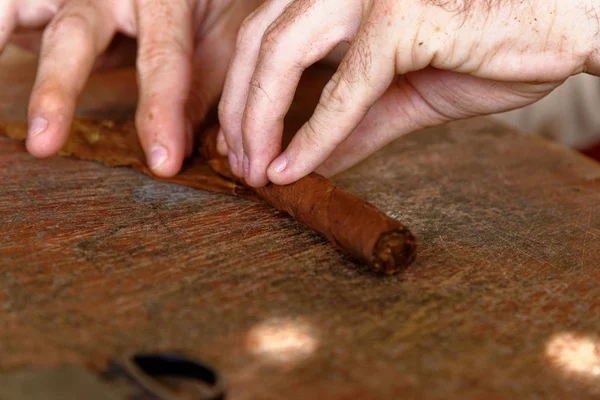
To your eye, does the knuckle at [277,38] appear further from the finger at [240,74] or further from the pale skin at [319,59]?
the finger at [240,74]

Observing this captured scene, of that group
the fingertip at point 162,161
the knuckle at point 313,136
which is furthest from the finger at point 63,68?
the knuckle at point 313,136

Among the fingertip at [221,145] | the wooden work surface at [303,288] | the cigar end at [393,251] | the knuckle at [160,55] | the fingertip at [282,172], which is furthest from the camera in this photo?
the knuckle at [160,55]

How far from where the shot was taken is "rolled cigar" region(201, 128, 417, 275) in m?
1.25

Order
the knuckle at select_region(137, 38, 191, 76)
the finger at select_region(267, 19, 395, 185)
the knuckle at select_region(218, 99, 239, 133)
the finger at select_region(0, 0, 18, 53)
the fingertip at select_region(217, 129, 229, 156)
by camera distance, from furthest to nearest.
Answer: the finger at select_region(0, 0, 18, 53)
the knuckle at select_region(137, 38, 191, 76)
the fingertip at select_region(217, 129, 229, 156)
the knuckle at select_region(218, 99, 239, 133)
the finger at select_region(267, 19, 395, 185)

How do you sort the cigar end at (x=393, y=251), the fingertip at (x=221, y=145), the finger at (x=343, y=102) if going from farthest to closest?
the fingertip at (x=221, y=145) → the finger at (x=343, y=102) → the cigar end at (x=393, y=251)

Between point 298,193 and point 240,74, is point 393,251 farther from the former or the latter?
point 240,74

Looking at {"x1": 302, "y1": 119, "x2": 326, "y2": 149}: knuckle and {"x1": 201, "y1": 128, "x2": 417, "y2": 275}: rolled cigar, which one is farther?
{"x1": 302, "y1": 119, "x2": 326, "y2": 149}: knuckle

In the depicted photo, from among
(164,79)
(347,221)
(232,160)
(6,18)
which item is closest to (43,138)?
(164,79)

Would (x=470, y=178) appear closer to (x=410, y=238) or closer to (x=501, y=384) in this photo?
(x=410, y=238)

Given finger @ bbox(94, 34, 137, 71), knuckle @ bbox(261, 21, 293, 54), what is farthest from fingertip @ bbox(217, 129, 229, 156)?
finger @ bbox(94, 34, 137, 71)

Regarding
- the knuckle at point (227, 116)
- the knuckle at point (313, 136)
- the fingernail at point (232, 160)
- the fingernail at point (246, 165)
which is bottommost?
the fingernail at point (232, 160)

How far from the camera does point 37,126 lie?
166cm

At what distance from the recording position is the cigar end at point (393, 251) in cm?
124

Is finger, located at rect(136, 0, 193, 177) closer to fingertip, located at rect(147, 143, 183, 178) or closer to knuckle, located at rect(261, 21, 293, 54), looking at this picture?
fingertip, located at rect(147, 143, 183, 178)
